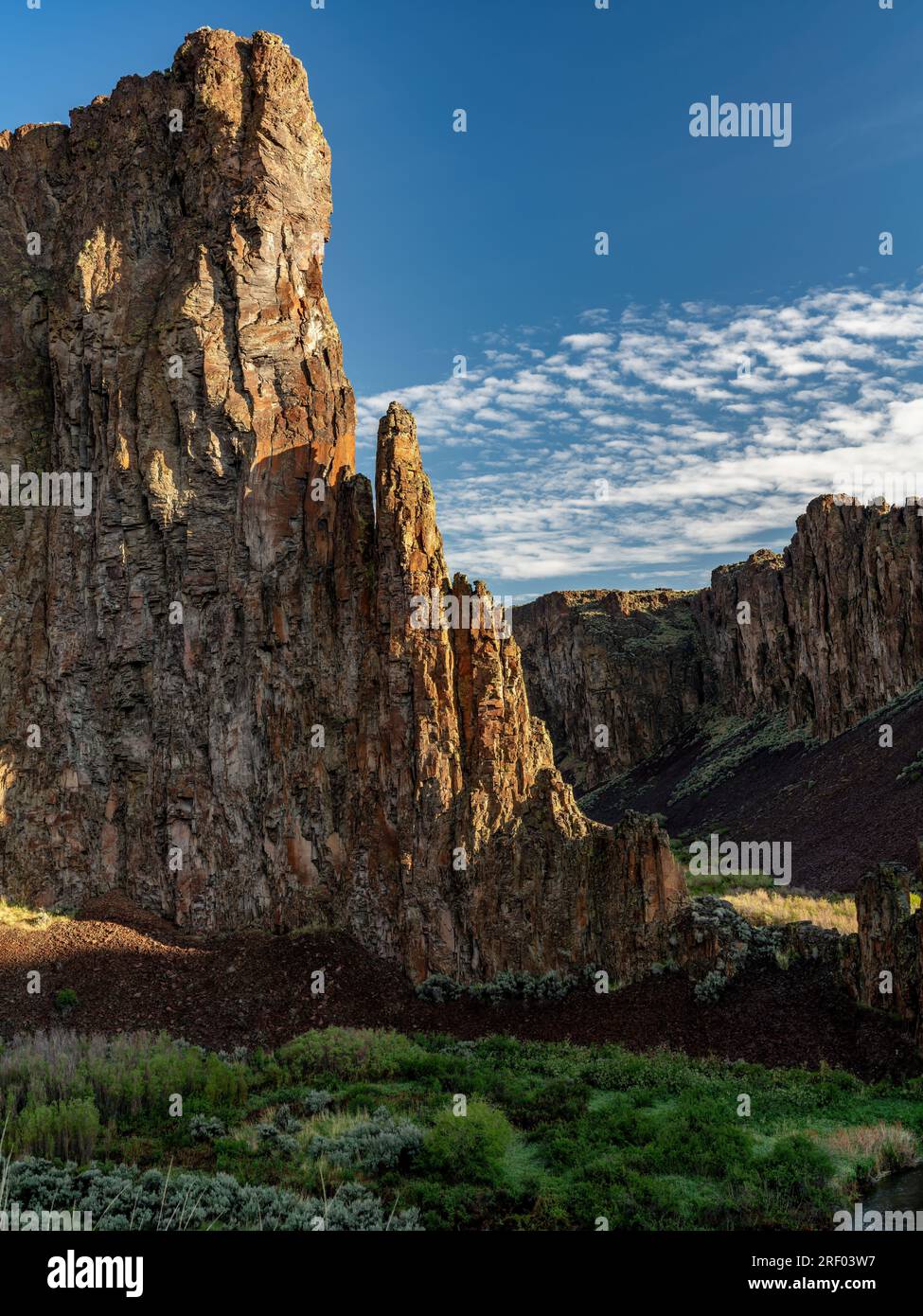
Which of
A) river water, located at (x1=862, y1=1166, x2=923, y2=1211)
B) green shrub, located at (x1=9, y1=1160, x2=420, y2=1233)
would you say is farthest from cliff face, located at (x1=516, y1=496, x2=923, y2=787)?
green shrub, located at (x1=9, y1=1160, x2=420, y2=1233)

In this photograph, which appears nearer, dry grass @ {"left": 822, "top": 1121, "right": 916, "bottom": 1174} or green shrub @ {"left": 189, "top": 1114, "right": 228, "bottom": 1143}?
dry grass @ {"left": 822, "top": 1121, "right": 916, "bottom": 1174}

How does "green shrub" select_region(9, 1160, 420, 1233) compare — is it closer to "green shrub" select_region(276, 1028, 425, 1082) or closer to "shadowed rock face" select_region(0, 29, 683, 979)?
"green shrub" select_region(276, 1028, 425, 1082)

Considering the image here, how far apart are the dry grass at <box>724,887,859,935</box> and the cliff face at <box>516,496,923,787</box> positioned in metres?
39.4

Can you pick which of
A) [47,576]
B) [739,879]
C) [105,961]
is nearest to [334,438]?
[47,576]

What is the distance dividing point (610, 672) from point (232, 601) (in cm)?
9047

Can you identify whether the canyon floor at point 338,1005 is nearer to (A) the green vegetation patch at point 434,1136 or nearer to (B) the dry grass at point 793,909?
(A) the green vegetation patch at point 434,1136

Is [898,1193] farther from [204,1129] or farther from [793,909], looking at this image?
[793,909]

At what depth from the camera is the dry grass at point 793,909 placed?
88.8 feet

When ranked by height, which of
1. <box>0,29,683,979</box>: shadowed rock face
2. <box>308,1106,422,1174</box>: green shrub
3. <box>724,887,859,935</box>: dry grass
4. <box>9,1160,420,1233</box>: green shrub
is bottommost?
<box>724,887,859,935</box>: dry grass

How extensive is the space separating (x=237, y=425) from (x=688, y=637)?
97.3m

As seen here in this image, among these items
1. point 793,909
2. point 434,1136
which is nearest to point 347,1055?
point 434,1136

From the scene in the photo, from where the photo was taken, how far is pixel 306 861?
1016 inches

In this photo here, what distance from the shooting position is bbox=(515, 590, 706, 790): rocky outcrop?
365 feet

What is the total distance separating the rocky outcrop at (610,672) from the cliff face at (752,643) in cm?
18
